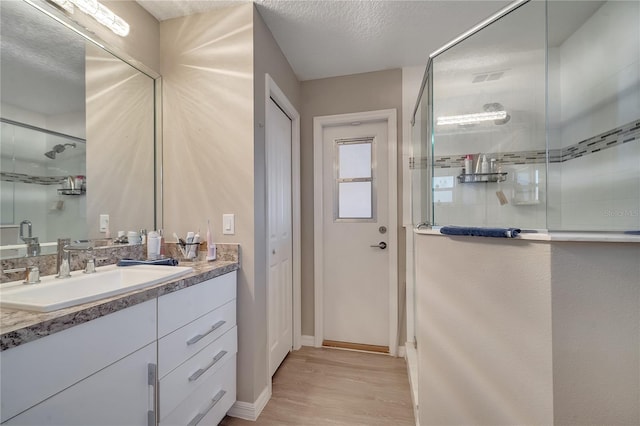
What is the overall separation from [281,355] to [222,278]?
1104 millimetres

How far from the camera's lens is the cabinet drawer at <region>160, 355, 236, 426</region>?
1125 mm

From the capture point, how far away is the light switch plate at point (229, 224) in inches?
61.7

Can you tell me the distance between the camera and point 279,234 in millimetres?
2086

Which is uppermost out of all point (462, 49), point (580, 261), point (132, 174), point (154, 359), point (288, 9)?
point (288, 9)

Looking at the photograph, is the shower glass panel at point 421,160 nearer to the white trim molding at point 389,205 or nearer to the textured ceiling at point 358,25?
the white trim molding at point 389,205

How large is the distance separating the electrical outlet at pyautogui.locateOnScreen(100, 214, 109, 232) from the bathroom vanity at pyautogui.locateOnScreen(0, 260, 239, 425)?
21.0 inches

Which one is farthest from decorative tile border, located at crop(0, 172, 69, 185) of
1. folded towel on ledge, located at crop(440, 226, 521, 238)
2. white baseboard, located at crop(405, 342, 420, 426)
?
white baseboard, located at crop(405, 342, 420, 426)

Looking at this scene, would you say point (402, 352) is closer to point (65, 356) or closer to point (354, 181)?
point (354, 181)

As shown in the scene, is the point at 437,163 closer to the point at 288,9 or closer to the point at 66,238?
the point at 288,9

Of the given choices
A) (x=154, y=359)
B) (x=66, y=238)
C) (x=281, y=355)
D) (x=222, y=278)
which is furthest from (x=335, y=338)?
(x=66, y=238)

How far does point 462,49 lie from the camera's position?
1.64 m

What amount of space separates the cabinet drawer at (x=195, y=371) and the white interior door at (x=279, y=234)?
1.44 feet

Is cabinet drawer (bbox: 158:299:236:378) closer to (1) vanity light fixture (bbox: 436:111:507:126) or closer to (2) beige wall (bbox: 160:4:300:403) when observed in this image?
(2) beige wall (bbox: 160:4:300:403)

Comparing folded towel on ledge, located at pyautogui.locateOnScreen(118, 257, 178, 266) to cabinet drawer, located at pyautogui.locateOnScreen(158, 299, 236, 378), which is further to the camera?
folded towel on ledge, located at pyautogui.locateOnScreen(118, 257, 178, 266)
